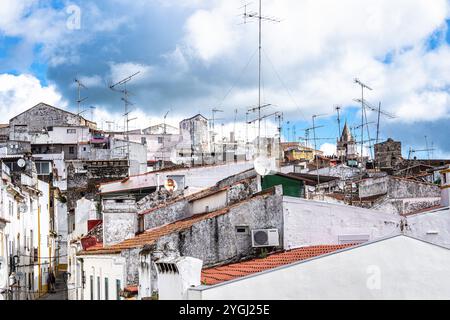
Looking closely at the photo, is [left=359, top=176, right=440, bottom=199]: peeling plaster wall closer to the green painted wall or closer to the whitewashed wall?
the green painted wall

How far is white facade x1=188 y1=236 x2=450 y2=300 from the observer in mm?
18172

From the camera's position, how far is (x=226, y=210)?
25.7m

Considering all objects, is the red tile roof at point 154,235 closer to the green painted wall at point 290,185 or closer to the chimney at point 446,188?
the green painted wall at point 290,185

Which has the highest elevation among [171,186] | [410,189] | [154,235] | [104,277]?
[171,186]

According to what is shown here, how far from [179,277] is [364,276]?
13.0 feet

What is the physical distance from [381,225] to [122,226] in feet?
31.6

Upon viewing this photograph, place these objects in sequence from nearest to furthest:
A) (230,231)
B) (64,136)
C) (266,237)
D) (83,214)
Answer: (266,237) → (230,231) → (83,214) → (64,136)

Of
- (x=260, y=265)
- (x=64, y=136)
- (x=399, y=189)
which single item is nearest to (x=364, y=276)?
(x=260, y=265)

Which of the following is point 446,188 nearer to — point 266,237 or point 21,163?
point 266,237

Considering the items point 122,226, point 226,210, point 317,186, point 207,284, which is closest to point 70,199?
A: point 317,186

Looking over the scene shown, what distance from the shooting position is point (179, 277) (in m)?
19.1

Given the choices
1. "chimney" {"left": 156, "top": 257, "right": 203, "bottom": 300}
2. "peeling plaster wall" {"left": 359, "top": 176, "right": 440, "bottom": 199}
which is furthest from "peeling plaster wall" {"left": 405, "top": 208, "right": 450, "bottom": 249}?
"peeling plaster wall" {"left": 359, "top": 176, "right": 440, "bottom": 199}

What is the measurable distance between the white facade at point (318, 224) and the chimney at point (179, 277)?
5.66m

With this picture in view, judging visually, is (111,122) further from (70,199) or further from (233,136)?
(70,199)
